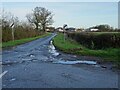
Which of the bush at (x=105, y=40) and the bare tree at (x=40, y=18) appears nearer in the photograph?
the bush at (x=105, y=40)

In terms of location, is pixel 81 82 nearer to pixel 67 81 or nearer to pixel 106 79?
pixel 67 81

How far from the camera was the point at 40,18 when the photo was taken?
9956cm

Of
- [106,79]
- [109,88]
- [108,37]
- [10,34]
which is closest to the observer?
[109,88]

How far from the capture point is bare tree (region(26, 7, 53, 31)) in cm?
9950

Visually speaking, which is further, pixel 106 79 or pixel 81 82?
pixel 106 79

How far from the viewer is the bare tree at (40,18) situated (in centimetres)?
9950

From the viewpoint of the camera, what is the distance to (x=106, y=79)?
972cm

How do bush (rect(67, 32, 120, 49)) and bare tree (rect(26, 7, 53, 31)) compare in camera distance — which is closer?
bush (rect(67, 32, 120, 49))

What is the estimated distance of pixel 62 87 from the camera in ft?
26.6

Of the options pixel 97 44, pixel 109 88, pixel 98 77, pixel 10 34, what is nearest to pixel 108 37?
pixel 97 44

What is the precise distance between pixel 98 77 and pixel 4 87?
3635 mm

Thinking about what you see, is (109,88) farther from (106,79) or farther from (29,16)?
(29,16)

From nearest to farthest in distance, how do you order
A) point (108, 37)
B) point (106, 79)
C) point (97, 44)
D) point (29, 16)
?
point (106, 79) < point (108, 37) < point (97, 44) < point (29, 16)

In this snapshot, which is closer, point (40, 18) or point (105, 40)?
point (105, 40)
